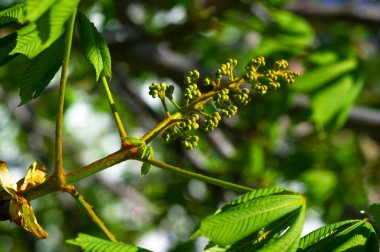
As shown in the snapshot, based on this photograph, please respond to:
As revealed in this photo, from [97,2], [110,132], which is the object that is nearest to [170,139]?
[97,2]

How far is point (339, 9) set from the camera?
3.64 m

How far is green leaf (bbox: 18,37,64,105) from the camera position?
56.2 inches

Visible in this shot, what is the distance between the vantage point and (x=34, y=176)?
4.45 ft

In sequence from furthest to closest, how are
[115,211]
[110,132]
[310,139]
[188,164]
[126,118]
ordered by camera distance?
[110,132], [115,211], [126,118], [310,139], [188,164]

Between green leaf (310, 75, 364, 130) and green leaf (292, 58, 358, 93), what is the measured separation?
0.04 m

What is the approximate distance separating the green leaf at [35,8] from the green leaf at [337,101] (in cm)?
186

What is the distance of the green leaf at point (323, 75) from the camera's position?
2852 mm

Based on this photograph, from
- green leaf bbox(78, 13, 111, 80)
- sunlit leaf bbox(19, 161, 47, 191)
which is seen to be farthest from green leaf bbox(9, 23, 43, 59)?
sunlit leaf bbox(19, 161, 47, 191)

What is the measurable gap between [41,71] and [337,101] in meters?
1.65

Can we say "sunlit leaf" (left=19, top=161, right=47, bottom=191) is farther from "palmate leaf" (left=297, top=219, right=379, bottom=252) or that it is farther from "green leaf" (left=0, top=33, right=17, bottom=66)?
"palmate leaf" (left=297, top=219, right=379, bottom=252)

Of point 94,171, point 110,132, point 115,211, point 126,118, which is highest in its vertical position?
point 94,171

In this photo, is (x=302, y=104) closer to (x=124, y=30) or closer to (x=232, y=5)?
(x=232, y=5)

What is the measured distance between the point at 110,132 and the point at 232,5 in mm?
5295

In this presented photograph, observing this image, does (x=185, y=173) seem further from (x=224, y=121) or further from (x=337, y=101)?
(x=224, y=121)
